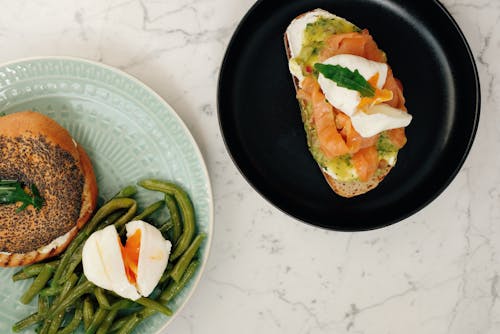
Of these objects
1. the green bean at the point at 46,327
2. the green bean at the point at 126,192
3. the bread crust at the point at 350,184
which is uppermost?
the green bean at the point at 126,192

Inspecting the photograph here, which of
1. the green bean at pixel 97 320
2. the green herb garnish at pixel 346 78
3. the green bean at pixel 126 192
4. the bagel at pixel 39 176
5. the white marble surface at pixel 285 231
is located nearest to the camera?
the green herb garnish at pixel 346 78

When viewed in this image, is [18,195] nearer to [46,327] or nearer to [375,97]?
[46,327]

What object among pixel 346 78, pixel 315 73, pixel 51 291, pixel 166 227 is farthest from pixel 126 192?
pixel 346 78

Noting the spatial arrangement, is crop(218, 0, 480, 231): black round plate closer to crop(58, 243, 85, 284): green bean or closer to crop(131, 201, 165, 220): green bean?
crop(131, 201, 165, 220): green bean

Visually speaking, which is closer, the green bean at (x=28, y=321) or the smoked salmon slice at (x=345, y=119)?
the smoked salmon slice at (x=345, y=119)

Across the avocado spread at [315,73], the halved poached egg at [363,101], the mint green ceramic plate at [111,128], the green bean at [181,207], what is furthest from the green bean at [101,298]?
the halved poached egg at [363,101]

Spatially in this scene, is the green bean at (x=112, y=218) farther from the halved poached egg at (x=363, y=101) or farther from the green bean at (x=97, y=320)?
the halved poached egg at (x=363, y=101)

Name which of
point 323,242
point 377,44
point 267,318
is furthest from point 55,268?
point 377,44
